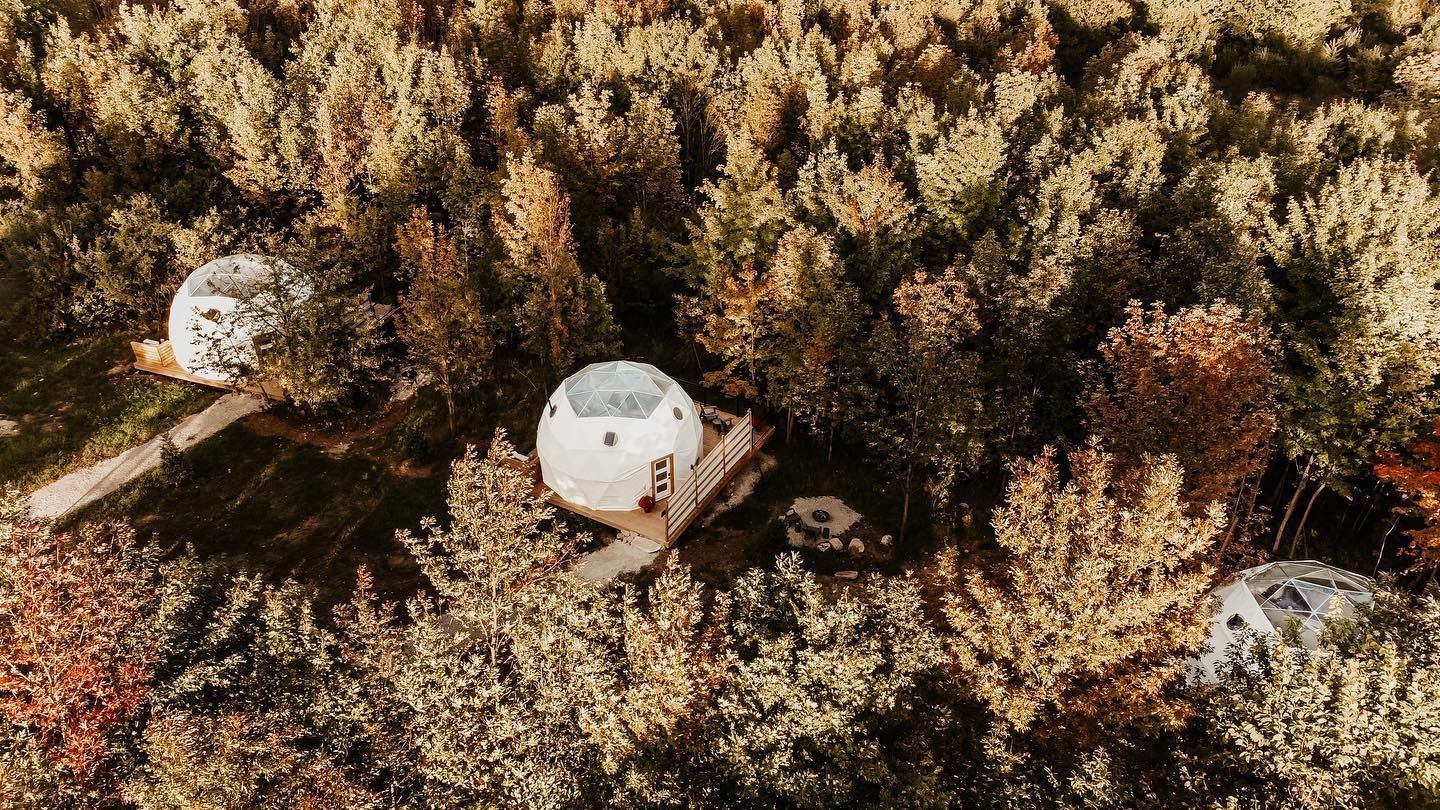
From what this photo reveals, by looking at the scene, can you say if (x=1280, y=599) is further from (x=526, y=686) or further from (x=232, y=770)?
(x=232, y=770)

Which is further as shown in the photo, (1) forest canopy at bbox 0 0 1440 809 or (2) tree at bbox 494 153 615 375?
(2) tree at bbox 494 153 615 375

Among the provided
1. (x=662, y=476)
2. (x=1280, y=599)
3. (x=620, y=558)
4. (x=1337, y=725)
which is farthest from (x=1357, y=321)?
(x=620, y=558)

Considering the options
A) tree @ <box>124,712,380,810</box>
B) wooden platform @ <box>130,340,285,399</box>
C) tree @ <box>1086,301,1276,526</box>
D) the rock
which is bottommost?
the rock

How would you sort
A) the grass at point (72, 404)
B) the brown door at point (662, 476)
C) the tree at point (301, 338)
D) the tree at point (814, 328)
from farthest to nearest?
the grass at point (72, 404) → the tree at point (301, 338) → the brown door at point (662, 476) → the tree at point (814, 328)

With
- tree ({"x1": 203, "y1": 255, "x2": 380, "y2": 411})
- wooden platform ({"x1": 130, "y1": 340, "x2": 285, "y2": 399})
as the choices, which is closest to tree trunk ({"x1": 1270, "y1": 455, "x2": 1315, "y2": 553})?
tree ({"x1": 203, "y1": 255, "x2": 380, "y2": 411})

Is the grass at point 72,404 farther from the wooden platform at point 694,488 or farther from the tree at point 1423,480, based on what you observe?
the tree at point 1423,480

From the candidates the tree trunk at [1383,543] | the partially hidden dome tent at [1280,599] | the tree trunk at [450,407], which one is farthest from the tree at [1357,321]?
the tree trunk at [450,407]

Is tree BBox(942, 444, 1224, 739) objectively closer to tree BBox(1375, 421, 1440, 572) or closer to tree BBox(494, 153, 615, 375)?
tree BBox(1375, 421, 1440, 572)
